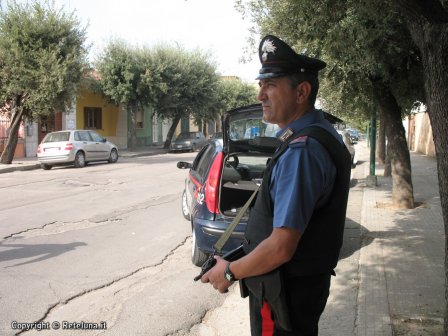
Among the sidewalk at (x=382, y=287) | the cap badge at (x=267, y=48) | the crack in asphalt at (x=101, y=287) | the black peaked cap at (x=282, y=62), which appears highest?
the cap badge at (x=267, y=48)

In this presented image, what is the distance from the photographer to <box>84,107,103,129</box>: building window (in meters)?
31.0

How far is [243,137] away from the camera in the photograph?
581 centimetres

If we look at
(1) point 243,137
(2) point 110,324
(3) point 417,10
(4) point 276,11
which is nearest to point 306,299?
(3) point 417,10

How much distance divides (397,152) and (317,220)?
27.0ft

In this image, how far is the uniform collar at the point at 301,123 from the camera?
1.94 m

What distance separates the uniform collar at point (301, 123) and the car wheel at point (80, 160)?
17.8m

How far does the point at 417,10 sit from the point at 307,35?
4.53 m

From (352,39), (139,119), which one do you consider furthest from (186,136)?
(352,39)

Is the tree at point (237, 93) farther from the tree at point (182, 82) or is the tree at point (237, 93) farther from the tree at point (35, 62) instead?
the tree at point (35, 62)

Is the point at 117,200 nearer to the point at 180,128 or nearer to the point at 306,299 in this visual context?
the point at 306,299

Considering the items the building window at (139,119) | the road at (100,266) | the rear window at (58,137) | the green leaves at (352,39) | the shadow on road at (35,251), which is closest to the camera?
the road at (100,266)

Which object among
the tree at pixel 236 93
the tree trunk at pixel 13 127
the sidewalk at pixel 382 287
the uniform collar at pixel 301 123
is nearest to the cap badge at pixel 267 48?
the uniform collar at pixel 301 123

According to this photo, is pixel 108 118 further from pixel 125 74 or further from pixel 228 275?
pixel 228 275

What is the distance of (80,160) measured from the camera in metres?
18.9
